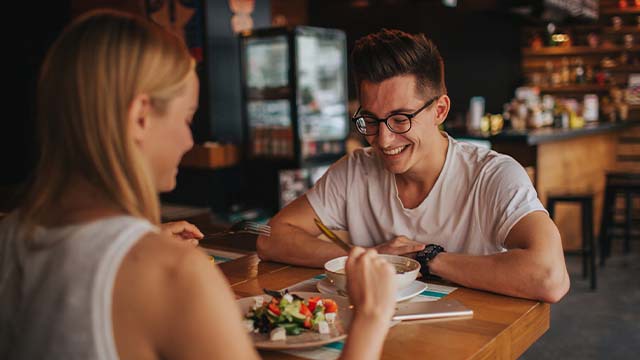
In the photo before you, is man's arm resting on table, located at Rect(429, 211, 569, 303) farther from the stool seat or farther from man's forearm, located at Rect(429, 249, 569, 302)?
the stool seat

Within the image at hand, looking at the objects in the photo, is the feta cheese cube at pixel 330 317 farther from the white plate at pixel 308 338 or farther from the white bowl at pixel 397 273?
the white bowl at pixel 397 273

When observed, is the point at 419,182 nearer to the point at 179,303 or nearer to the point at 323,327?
the point at 323,327

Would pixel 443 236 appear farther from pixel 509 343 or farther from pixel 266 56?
pixel 266 56

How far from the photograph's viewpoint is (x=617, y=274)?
582cm

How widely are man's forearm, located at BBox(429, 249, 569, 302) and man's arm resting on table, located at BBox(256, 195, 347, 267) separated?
390mm

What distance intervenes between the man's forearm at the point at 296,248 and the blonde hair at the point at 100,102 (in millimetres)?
1140

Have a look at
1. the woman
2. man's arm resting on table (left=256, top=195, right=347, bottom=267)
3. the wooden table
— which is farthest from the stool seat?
the woman

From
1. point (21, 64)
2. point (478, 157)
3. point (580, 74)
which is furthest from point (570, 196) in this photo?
point (21, 64)

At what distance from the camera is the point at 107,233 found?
0.99 meters

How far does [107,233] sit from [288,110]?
539cm

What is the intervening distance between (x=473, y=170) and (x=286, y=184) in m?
4.16

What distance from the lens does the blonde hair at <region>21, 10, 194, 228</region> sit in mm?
999

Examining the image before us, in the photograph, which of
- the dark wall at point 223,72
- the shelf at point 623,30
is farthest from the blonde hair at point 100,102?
the shelf at point 623,30

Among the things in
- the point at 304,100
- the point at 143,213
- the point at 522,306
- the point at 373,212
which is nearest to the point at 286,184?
the point at 304,100
